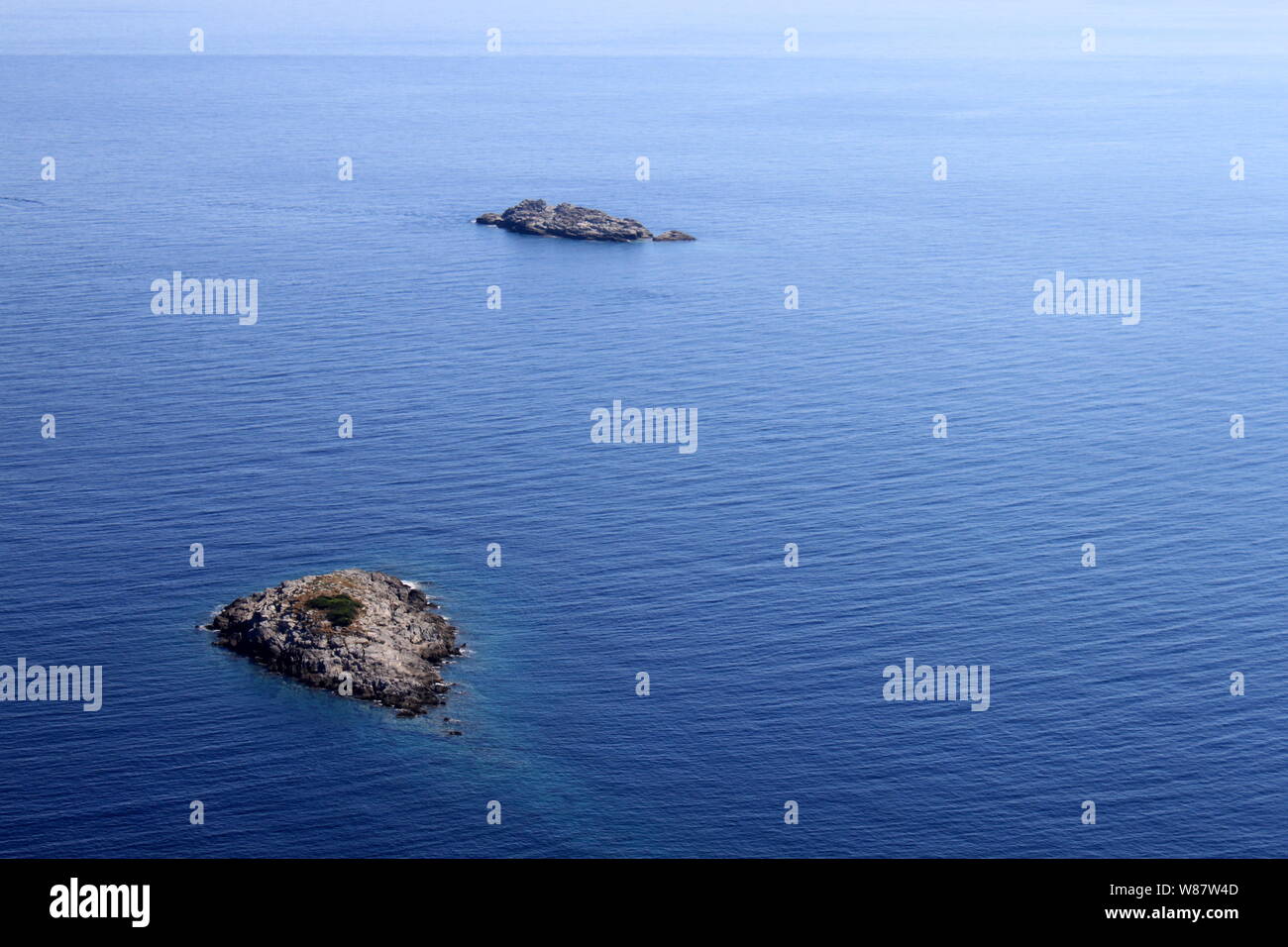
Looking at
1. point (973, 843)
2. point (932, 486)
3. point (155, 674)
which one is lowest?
point (973, 843)

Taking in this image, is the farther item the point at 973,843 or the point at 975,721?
the point at 975,721

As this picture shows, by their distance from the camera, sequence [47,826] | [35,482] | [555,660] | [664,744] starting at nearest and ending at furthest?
1. [47,826]
2. [664,744]
3. [555,660]
4. [35,482]

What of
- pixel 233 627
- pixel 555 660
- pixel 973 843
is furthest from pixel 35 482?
pixel 973 843

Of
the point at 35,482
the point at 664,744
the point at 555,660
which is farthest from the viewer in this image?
the point at 35,482

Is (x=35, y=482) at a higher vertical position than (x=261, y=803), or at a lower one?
higher

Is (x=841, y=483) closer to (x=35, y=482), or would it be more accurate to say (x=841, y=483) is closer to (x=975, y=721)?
(x=975, y=721)

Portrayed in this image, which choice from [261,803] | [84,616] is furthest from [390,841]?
[84,616]
